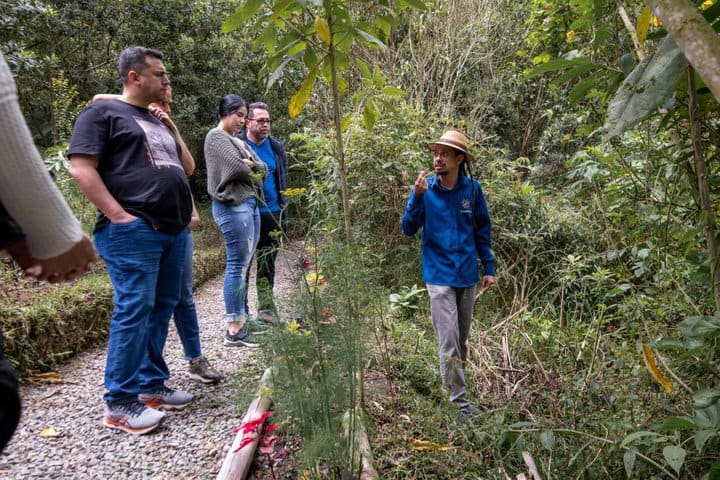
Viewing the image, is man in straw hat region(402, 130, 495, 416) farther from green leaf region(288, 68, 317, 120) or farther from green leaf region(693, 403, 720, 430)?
green leaf region(693, 403, 720, 430)

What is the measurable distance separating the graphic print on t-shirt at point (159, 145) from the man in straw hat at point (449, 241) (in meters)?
1.45

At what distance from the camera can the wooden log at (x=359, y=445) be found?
1972mm

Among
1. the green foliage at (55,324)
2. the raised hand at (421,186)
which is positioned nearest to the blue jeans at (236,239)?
the green foliage at (55,324)

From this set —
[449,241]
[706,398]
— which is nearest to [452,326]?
[449,241]

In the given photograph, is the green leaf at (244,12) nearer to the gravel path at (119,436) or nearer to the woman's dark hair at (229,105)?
the gravel path at (119,436)

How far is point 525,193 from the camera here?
5414 millimetres

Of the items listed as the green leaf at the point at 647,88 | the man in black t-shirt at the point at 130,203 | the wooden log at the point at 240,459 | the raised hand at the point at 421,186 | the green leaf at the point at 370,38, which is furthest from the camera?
the raised hand at the point at 421,186

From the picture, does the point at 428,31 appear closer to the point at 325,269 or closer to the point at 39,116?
the point at 325,269

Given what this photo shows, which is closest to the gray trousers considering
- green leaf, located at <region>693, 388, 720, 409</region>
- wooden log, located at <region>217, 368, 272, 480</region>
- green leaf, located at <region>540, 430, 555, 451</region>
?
green leaf, located at <region>540, 430, 555, 451</region>

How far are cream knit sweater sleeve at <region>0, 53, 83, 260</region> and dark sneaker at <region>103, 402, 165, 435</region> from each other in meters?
1.87

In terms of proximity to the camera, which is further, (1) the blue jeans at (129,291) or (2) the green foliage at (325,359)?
(1) the blue jeans at (129,291)

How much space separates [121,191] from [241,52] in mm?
9497

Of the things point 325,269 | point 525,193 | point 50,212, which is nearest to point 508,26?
point 525,193

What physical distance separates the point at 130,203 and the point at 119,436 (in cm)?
128
